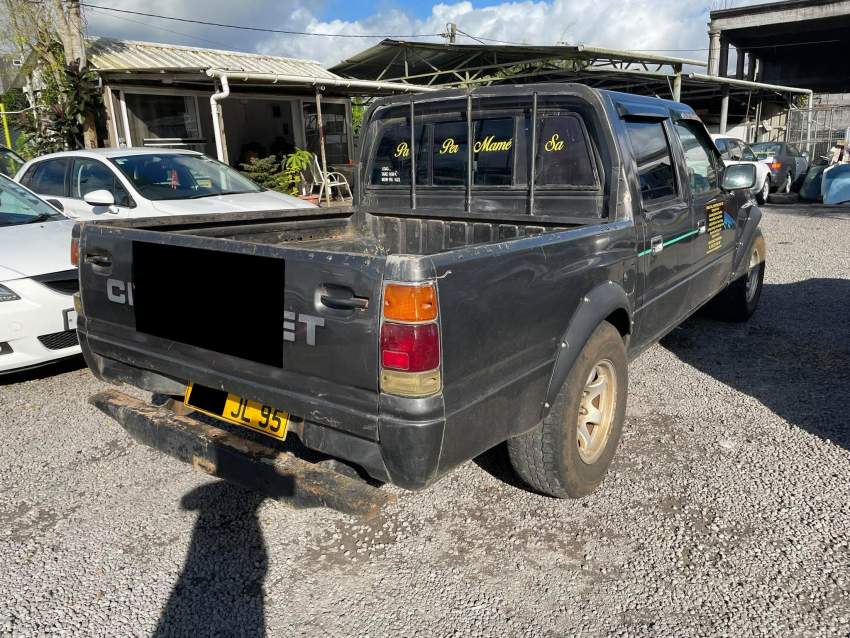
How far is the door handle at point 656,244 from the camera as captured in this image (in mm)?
3594

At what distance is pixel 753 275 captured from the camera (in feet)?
19.8

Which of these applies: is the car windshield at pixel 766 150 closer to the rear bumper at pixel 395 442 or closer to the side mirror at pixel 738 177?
the side mirror at pixel 738 177

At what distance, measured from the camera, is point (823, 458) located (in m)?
3.56

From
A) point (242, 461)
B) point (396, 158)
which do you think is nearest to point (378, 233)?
point (396, 158)

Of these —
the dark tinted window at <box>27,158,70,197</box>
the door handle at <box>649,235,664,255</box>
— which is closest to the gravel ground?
the door handle at <box>649,235,664,255</box>

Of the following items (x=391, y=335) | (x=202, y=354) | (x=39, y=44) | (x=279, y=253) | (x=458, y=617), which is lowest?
(x=458, y=617)

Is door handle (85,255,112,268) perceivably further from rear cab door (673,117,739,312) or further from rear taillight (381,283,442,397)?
rear cab door (673,117,739,312)

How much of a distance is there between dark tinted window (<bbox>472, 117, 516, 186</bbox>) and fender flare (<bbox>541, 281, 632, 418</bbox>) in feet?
3.51

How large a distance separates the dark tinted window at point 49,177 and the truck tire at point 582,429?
6.78 m

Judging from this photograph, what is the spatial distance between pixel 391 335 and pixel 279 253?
0.57 metres

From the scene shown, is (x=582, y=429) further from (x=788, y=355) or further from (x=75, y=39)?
(x=75, y=39)

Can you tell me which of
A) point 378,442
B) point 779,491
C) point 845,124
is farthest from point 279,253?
point 845,124

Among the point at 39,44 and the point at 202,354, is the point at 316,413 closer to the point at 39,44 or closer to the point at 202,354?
the point at 202,354

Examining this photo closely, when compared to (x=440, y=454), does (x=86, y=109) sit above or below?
above
